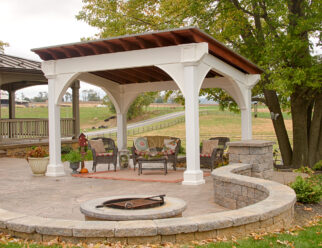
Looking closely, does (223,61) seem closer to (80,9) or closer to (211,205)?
(211,205)

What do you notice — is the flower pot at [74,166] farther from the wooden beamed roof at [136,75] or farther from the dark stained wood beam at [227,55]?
the dark stained wood beam at [227,55]

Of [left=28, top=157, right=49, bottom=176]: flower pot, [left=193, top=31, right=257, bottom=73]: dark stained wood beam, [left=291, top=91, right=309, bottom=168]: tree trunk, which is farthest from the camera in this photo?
[left=291, top=91, right=309, bottom=168]: tree trunk

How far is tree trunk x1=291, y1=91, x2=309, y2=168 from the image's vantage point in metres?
13.8

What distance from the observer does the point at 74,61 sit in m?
10.2

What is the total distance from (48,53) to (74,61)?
2.35 ft

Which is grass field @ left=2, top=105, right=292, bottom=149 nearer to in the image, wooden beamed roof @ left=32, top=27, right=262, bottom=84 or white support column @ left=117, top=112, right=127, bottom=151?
white support column @ left=117, top=112, right=127, bottom=151

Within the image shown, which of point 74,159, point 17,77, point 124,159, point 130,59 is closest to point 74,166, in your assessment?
point 74,159

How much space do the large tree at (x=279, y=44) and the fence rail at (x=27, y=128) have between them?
452cm

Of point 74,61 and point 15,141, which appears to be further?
point 15,141

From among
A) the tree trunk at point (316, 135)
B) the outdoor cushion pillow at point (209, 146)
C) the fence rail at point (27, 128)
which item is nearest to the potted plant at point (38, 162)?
the outdoor cushion pillow at point (209, 146)

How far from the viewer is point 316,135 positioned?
545 inches

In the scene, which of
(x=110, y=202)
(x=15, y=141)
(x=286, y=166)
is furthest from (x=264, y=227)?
(x=15, y=141)

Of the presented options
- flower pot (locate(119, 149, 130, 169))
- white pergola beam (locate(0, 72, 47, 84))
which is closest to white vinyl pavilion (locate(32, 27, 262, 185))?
flower pot (locate(119, 149, 130, 169))

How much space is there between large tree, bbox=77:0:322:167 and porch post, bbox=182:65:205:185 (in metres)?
3.90
